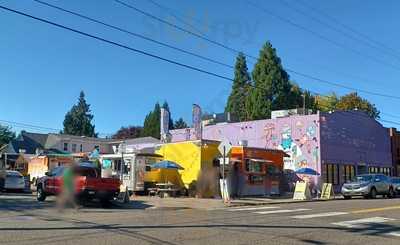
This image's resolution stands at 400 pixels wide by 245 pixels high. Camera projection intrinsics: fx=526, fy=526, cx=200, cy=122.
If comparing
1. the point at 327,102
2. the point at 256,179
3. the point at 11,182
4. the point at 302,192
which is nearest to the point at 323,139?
the point at 256,179

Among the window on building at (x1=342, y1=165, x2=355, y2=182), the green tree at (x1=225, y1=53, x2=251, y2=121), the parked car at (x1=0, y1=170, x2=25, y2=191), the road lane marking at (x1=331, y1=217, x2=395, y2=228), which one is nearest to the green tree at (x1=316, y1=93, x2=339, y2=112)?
the green tree at (x1=225, y1=53, x2=251, y2=121)

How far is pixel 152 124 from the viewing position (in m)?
109

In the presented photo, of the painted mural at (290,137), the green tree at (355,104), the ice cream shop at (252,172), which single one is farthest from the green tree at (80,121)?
the ice cream shop at (252,172)

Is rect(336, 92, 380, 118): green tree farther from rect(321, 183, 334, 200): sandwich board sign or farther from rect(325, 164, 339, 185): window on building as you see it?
rect(321, 183, 334, 200): sandwich board sign

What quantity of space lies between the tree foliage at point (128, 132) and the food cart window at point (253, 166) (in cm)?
7460

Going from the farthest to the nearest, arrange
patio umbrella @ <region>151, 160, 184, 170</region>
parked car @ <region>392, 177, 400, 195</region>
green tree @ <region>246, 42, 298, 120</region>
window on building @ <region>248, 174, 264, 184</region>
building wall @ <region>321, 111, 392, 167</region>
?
green tree @ <region>246, 42, 298, 120</region>, building wall @ <region>321, 111, 392, 167</region>, parked car @ <region>392, 177, 400, 195</region>, window on building @ <region>248, 174, 264, 184</region>, patio umbrella @ <region>151, 160, 184, 170</region>

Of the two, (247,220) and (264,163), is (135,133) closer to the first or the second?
(264,163)

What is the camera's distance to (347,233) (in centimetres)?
1370

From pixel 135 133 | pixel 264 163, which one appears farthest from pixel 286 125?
pixel 135 133

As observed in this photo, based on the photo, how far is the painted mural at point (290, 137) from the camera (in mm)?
40312

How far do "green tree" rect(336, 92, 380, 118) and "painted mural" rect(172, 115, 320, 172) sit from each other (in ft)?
92.7

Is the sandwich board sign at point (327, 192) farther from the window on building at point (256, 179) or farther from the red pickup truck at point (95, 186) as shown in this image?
the red pickup truck at point (95, 186)

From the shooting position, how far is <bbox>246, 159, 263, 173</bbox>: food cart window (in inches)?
1300

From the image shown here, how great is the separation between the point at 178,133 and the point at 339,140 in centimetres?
1624
